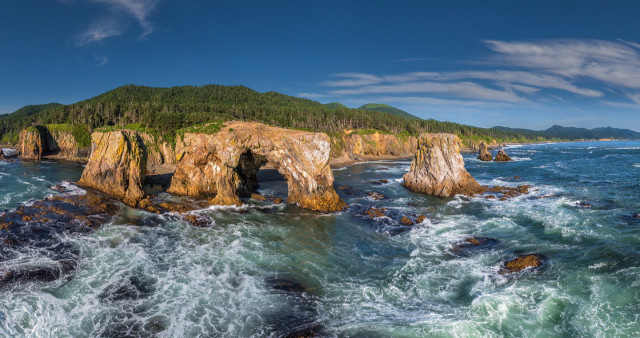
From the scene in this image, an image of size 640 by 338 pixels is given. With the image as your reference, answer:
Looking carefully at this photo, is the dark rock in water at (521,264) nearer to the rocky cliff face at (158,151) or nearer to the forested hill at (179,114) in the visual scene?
the rocky cliff face at (158,151)

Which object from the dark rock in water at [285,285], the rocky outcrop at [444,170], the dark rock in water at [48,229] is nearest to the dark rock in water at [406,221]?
the rocky outcrop at [444,170]

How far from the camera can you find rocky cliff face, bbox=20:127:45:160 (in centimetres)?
9028

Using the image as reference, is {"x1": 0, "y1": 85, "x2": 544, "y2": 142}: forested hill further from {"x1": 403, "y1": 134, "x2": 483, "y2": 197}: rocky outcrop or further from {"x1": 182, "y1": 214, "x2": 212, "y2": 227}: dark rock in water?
{"x1": 403, "y1": 134, "x2": 483, "y2": 197}: rocky outcrop

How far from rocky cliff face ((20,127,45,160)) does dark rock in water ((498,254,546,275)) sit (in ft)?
366

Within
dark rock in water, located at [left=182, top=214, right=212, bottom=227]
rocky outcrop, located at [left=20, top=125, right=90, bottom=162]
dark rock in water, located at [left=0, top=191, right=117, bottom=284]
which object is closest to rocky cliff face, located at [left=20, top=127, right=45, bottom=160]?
rocky outcrop, located at [left=20, top=125, right=90, bottom=162]

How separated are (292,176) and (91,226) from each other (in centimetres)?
1991

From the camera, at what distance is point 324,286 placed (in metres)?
19.4

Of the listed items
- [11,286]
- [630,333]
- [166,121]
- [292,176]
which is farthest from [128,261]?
[166,121]

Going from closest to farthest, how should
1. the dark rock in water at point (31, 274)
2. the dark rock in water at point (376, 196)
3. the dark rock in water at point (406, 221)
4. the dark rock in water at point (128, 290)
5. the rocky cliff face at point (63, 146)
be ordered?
the dark rock in water at point (128, 290) → the dark rock in water at point (31, 274) → the dark rock in water at point (406, 221) → the dark rock in water at point (376, 196) → the rocky cliff face at point (63, 146)

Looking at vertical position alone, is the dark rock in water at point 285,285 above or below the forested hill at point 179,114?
below

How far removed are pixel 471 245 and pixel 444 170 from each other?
21.6m

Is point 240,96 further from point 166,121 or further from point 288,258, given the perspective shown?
point 288,258

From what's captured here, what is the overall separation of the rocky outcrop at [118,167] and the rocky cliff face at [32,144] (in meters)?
68.0

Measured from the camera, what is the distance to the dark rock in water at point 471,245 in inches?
960
